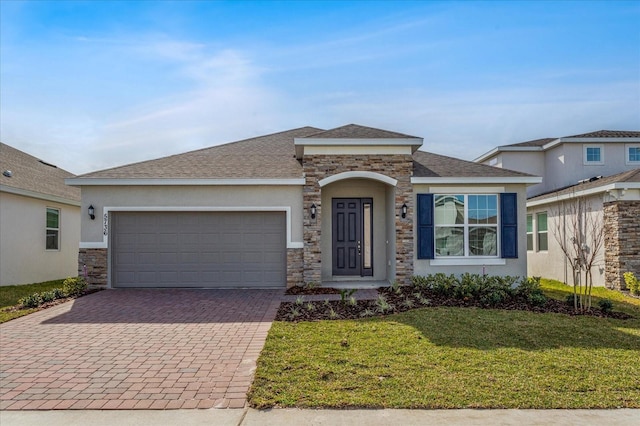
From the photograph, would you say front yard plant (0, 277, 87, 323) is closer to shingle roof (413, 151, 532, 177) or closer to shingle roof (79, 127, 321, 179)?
shingle roof (79, 127, 321, 179)

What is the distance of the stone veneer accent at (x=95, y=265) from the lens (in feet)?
39.4

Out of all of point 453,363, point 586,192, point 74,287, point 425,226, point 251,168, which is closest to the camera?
point 453,363

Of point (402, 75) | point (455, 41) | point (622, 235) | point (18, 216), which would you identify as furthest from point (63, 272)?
point (622, 235)

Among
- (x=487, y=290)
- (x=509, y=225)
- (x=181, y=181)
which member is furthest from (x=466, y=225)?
(x=181, y=181)

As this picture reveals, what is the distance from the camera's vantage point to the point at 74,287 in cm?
1118

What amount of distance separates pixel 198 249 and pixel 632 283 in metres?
11.7

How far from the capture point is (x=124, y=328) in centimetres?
770

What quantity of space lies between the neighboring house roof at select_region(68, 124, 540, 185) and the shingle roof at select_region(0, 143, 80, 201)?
3.56 metres

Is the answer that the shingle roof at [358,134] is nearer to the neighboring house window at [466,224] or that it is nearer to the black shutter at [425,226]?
the black shutter at [425,226]

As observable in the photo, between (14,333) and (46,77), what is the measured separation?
24.4ft

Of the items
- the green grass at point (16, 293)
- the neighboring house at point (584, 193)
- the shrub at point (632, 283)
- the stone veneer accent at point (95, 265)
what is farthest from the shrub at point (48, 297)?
the shrub at point (632, 283)

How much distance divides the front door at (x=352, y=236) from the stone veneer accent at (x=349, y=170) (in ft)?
3.32

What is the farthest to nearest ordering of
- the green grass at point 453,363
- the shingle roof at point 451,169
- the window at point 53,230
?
the window at point 53,230, the shingle roof at point 451,169, the green grass at point 453,363

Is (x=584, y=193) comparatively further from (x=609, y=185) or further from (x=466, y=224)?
(x=466, y=224)
